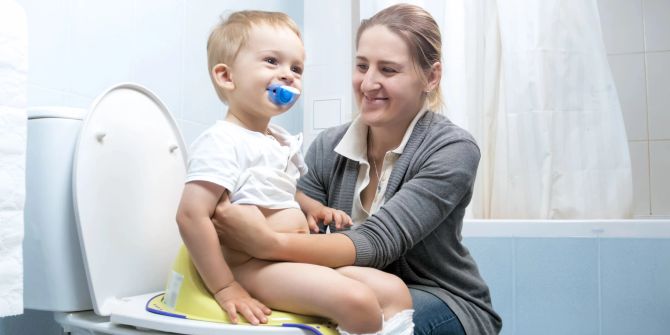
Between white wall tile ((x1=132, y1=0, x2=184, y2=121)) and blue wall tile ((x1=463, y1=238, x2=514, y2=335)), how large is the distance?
84 centimetres

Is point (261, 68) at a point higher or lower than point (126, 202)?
higher

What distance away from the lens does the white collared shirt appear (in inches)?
42.8

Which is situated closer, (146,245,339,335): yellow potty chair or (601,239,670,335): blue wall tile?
(146,245,339,335): yellow potty chair

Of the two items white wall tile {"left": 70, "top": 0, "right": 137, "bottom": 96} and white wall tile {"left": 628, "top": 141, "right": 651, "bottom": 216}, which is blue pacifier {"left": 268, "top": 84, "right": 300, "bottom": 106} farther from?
white wall tile {"left": 628, "top": 141, "right": 651, "bottom": 216}

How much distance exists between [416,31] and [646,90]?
4.91ft

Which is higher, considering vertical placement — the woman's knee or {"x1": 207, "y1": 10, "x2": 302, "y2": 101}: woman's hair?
{"x1": 207, "y1": 10, "x2": 302, "y2": 101}: woman's hair

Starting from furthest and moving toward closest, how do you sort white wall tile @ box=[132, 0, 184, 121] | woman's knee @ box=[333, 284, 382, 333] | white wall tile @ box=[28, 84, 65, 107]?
white wall tile @ box=[132, 0, 184, 121] → white wall tile @ box=[28, 84, 65, 107] → woman's knee @ box=[333, 284, 382, 333]

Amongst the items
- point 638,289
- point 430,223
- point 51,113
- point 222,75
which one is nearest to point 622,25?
point 638,289

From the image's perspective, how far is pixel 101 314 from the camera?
925mm

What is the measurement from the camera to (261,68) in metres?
0.96

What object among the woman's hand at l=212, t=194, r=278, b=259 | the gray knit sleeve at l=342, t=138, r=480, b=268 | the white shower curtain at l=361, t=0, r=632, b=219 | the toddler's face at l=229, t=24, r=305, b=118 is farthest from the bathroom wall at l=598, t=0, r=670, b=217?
the woman's hand at l=212, t=194, r=278, b=259

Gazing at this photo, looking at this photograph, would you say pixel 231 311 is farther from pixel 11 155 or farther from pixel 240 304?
pixel 11 155

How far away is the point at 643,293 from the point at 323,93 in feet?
3.55

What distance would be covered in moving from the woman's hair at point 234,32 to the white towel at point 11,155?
0.28 m
